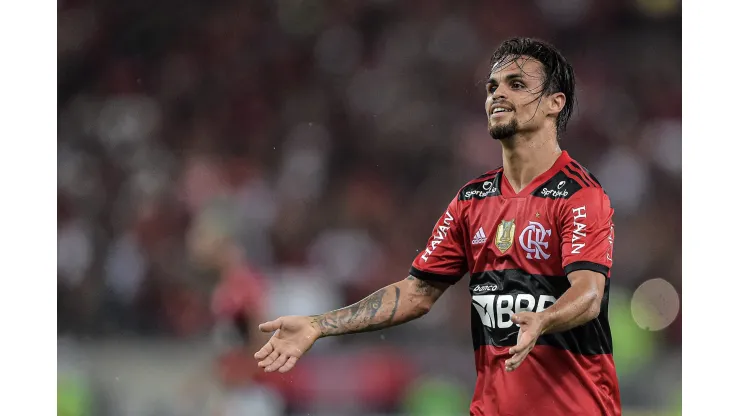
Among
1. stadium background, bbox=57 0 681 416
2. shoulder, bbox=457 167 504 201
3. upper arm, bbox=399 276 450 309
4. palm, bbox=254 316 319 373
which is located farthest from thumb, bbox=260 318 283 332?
stadium background, bbox=57 0 681 416

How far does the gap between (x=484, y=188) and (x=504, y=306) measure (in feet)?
1.80

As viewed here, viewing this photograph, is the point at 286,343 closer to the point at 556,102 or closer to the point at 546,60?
the point at 556,102

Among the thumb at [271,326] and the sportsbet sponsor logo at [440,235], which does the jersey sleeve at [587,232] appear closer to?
the sportsbet sponsor logo at [440,235]

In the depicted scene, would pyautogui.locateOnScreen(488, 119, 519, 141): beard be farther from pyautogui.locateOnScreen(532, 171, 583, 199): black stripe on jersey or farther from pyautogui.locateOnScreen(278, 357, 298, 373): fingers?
pyautogui.locateOnScreen(278, 357, 298, 373): fingers

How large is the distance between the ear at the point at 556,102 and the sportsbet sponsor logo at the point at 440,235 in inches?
24.8

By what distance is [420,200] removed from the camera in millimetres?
9203

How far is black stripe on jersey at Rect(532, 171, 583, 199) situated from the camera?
334cm

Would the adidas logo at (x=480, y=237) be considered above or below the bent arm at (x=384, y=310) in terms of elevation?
above

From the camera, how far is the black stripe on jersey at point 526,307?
333 cm

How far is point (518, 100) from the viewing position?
351 cm

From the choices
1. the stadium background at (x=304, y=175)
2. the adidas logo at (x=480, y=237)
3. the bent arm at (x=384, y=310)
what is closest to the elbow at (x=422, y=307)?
the bent arm at (x=384, y=310)

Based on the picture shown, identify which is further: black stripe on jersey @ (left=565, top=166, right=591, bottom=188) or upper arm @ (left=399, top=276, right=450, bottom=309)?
upper arm @ (left=399, top=276, right=450, bottom=309)

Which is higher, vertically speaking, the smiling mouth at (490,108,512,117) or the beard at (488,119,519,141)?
the smiling mouth at (490,108,512,117)

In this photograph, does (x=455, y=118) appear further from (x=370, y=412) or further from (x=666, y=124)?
(x=370, y=412)
